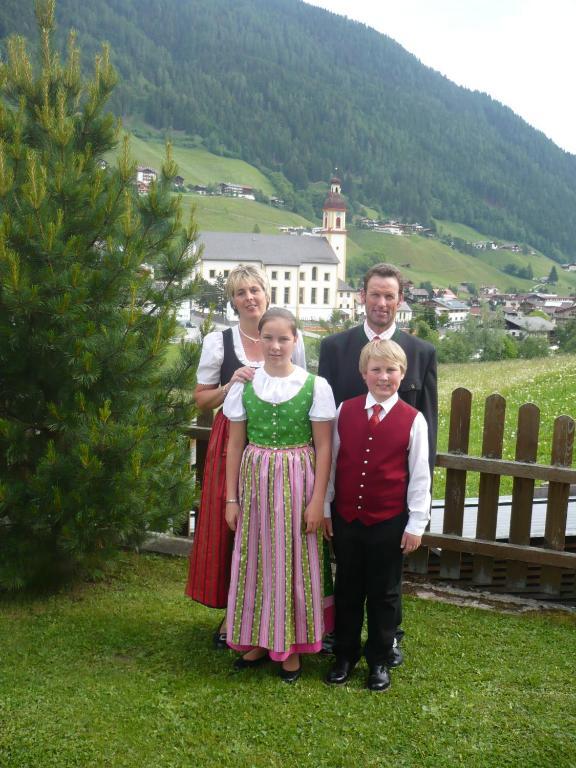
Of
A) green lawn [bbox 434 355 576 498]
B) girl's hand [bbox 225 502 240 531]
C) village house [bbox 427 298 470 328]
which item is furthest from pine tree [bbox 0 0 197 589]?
village house [bbox 427 298 470 328]

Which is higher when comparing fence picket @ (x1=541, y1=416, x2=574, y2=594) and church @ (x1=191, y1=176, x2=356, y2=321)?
church @ (x1=191, y1=176, x2=356, y2=321)

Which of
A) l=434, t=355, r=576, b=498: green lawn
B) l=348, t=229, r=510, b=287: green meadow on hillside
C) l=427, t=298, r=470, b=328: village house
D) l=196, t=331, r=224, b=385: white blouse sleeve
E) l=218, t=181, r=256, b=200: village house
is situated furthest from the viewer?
l=218, t=181, r=256, b=200: village house

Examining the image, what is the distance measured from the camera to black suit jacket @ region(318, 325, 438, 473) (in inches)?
151

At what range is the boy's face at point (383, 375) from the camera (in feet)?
11.1

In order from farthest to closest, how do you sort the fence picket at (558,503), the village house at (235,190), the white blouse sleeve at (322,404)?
1. the village house at (235,190)
2. the fence picket at (558,503)
3. the white blouse sleeve at (322,404)

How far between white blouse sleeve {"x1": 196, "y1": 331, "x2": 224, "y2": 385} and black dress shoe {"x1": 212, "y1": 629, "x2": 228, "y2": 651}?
1.39 m

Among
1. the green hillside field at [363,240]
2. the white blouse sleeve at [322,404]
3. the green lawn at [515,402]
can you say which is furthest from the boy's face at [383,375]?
the green hillside field at [363,240]

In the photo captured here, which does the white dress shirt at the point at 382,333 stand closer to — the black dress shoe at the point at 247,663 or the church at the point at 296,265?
the black dress shoe at the point at 247,663

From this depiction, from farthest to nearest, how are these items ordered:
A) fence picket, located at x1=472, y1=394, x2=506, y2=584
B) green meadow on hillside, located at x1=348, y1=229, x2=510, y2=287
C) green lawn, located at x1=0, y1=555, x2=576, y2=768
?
green meadow on hillside, located at x1=348, y1=229, x2=510, y2=287, fence picket, located at x1=472, y1=394, x2=506, y2=584, green lawn, located at x1=0, y1=555, x2=576, y2=768

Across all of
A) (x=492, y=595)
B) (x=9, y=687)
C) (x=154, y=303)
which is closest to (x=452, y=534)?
(x=492, y=595)

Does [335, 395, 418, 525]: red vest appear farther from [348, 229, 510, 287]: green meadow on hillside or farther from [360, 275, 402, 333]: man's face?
[348, 229, 510, 287]: green meadow on hillside

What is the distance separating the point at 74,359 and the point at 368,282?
5.45 ft

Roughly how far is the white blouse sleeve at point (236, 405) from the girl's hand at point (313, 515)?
0.54 m

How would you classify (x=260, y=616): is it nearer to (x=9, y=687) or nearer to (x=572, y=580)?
(x=9, y=687)
